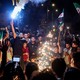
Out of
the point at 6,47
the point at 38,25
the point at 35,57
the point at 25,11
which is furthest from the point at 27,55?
the point at 38,25

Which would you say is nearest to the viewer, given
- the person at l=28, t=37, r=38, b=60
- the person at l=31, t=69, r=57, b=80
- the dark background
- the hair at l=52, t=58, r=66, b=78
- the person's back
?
the person at l=31, t=69, r=57, b=80

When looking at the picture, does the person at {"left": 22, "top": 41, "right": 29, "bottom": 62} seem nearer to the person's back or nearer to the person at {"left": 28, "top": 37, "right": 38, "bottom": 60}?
the person at {"left": 28, "top": 37, "right": 38, "bottom": 60}

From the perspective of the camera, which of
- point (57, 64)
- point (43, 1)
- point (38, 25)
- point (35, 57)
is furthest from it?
point (43, 1)

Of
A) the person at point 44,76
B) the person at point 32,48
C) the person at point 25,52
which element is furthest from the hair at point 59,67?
the person at point 25,52

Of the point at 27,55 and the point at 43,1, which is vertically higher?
A: the point at 43,1

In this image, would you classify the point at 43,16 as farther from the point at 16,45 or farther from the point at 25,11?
the point at 16,45

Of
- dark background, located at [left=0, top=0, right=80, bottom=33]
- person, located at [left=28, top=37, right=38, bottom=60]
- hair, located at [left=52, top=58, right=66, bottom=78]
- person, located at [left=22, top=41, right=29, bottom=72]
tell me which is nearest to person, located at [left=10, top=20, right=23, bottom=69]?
person, located at [left=22, top=41, right=29, bottom=72]

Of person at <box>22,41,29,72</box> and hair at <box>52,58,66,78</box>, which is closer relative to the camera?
hair at <box>52,58,66,78</box>

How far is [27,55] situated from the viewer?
9727 millimetres

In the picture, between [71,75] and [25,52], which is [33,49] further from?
[71,75]

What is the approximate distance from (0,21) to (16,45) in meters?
1.41

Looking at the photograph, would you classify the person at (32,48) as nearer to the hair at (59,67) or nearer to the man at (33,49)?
the man at (33,49)

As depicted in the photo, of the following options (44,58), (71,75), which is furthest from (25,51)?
(71,75)

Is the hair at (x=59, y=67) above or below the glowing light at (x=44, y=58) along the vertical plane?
above
